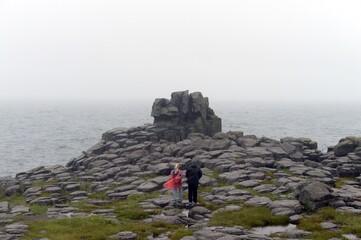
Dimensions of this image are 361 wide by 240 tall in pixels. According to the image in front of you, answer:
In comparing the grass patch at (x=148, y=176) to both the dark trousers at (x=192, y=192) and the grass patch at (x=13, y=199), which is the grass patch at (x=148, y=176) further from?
the grass patch at (x=13, y=199)

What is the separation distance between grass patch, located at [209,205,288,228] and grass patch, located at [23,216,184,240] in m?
2.63

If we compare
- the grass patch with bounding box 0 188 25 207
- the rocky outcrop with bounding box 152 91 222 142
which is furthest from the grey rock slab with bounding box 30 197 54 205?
the rocky outcrop with bounding box 152 91 222 142

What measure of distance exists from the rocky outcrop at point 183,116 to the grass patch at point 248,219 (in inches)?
1253

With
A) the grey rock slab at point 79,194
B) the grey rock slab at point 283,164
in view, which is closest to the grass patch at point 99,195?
the grey rock slab at point 79,194

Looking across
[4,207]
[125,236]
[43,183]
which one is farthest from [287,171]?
[4,207]

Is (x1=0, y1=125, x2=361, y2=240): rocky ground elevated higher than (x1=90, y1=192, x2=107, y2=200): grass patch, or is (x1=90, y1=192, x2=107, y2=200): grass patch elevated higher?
(x1=0, y1=125, x2=361, y2=240): rocky ground

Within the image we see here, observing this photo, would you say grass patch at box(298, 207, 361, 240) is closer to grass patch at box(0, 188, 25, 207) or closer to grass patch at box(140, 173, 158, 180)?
grass patch at box(140, 173, 158, 180)

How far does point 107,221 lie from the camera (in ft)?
74.8

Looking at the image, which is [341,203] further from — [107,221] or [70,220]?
[70,220]

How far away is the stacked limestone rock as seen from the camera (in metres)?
24.2

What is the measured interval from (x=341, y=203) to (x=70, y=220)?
53.0 ft

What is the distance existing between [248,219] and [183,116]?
1433 inches

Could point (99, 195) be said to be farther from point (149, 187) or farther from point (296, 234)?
point (296, 234)

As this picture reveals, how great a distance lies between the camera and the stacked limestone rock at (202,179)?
24234 mm
